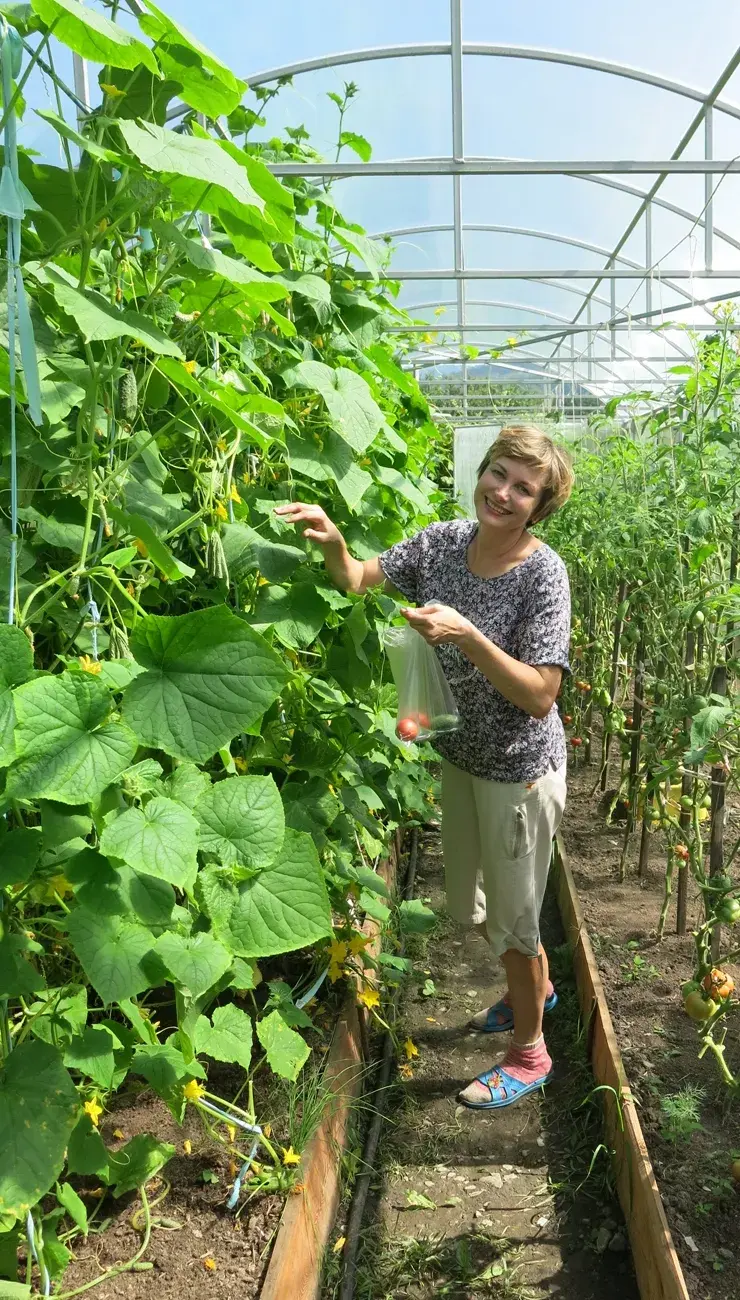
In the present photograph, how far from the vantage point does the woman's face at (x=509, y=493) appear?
6.89 feet

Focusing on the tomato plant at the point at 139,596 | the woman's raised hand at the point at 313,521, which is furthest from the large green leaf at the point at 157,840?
the woman's raised hand at the point at 313,521

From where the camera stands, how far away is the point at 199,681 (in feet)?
3.44

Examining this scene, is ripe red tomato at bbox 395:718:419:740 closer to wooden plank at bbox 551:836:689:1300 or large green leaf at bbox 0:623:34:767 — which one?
wooden plank at bbox 551:836:689:1300

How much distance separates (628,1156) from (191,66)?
2.05 m

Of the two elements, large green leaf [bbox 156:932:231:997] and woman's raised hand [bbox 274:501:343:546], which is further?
woman's raised hand [bbox 274:501:343:546]

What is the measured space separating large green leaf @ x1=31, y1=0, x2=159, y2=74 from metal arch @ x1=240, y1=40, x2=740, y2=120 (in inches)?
188

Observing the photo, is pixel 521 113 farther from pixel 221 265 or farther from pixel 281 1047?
pixel 281 1047

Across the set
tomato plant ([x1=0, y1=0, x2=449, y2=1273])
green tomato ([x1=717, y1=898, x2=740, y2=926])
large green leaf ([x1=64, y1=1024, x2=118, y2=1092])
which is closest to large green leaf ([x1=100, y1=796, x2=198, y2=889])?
tomato plant ([x1=0, y1=0, x2=449, y2=1273])

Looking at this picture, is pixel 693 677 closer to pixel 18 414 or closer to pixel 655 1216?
pixel 655 1216

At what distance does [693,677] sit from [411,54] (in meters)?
4.19

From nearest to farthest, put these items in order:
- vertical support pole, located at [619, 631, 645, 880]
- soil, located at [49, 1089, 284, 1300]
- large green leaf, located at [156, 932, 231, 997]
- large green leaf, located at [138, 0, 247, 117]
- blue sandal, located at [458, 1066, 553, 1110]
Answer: large green leaf, located at [138, 0, 247, 117]
large green leaf, located at [156, 932, 231, 997]
soil, located at [49, 1089, 284, 1300]
blue sandal, located at [458, 1066, 553, 1110]
vertical support pole, located at [619, 631, 645, 880]

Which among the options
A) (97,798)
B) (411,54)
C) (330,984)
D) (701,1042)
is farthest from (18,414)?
(411,54)

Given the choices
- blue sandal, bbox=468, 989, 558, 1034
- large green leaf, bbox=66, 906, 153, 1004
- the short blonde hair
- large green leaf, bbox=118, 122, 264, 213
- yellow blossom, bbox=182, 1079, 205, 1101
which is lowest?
blue sandal, bbox=468, 989, 558, 1034

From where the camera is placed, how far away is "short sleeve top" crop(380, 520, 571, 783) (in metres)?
2.10
